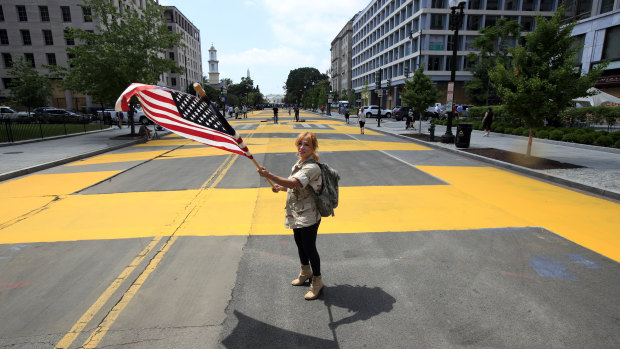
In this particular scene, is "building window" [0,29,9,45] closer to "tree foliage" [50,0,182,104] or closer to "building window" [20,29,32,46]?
"building window" [20,29,32,46]

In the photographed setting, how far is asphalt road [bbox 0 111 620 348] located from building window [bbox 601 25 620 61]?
26194mm

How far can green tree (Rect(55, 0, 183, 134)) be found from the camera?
19.7m

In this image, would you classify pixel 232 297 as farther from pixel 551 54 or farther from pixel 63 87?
pixel 63 87

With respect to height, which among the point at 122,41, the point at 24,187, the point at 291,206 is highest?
the point at 122,41

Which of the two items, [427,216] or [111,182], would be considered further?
[111,182]

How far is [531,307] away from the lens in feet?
11.4

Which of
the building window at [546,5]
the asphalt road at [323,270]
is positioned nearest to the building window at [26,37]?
the asphalt road at [323,270]

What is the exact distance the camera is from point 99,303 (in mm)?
3586

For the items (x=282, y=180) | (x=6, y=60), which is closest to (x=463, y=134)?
(x=282, y=180)

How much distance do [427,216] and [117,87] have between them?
2029 cm

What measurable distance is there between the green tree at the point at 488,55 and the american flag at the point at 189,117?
116 ft

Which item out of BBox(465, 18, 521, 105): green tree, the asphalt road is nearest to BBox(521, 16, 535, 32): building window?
BBox(465, 18, 521, 105): green tree

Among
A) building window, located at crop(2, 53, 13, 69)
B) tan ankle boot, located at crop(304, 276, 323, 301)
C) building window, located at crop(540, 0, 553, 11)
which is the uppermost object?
building window, located at crop(540, 0, 553, 11)

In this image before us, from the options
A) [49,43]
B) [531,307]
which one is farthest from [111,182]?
[49,43]
